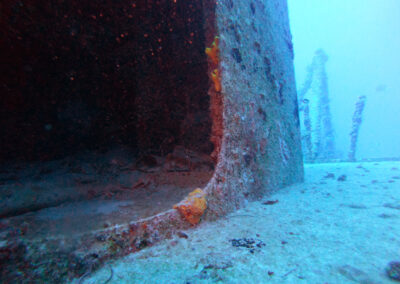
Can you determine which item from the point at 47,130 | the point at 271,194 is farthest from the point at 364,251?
the point at 47,130

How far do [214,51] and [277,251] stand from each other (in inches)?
63.8

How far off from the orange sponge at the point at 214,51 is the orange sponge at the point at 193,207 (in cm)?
120

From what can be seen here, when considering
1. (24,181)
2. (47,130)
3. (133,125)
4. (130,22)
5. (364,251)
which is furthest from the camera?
(133,125)

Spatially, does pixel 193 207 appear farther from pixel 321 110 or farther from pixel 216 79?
pixel 321 110

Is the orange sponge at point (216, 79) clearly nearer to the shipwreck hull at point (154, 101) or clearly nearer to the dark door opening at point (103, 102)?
the shipwreck hull at point (154, 101)

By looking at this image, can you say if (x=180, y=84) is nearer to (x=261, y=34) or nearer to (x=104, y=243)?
(x=261, y=34)

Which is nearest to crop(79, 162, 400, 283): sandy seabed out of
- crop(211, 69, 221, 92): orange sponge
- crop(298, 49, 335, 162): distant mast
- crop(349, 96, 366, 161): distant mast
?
crop(211, 69, 221, 92): orange sponge

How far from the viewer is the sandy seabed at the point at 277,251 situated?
2.80 ft

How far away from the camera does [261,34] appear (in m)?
2.47

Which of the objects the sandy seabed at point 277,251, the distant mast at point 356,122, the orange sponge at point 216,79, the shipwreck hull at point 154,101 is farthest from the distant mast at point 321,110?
the orange sponge at point 216,79

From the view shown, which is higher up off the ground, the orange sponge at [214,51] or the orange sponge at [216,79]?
the orange sponge at [214,51]

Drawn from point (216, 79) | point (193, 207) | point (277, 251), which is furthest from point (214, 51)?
point (277, 251)

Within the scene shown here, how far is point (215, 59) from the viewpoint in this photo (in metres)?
1.67

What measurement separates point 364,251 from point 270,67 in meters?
2.33
